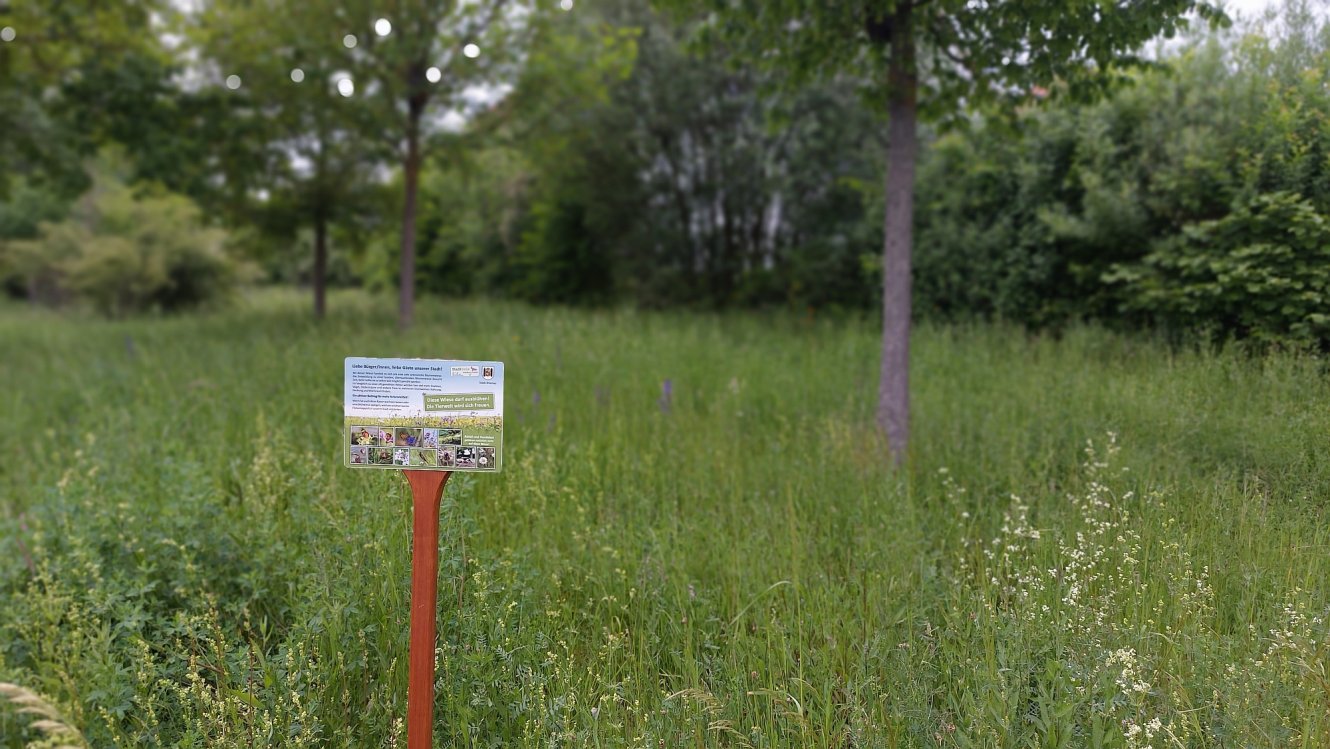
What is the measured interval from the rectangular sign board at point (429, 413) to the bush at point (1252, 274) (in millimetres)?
4429

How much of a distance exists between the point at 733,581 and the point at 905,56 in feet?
11.8

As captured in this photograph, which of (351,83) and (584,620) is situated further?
(351,83)

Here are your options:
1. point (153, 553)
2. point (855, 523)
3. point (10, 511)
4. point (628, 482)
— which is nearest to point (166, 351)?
point (10, 511)

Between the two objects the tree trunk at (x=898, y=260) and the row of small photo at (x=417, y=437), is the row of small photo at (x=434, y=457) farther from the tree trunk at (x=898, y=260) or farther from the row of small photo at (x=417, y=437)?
the tree trunk at (x=898, y=260)

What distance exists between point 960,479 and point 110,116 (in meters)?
11.8

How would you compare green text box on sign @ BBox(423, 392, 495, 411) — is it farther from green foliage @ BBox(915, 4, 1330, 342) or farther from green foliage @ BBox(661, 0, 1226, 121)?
green foliage @ BBox(915, 4, 1330, 342)

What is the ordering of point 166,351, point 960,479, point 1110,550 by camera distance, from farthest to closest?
point 166,351 < point 960,479 < point 1110,550

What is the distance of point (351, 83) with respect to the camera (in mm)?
9883

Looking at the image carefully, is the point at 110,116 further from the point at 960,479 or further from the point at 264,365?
the point at 960,479

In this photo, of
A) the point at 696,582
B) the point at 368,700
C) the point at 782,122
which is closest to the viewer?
the point at 368,700

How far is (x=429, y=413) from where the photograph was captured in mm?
2455

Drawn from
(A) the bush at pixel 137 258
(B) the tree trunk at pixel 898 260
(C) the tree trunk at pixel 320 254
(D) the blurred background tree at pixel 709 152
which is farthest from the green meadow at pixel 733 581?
(A) the bush at pixel 137 258

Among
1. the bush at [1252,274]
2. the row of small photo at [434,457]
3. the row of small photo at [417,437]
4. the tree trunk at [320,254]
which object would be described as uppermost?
the tree trunk at [320,254]

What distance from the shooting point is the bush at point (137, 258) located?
760 inches
